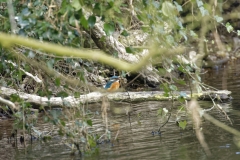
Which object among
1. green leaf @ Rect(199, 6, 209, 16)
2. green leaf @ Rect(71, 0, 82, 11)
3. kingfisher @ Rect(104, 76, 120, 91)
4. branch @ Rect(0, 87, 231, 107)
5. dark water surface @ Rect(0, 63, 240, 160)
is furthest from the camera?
kingfisher @ Rect(104, 76, 120, 91)

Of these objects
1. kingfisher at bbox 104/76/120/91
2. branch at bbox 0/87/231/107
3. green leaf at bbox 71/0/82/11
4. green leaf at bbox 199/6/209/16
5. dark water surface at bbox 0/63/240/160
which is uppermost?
kingfisher at bbox 104/76/120/91

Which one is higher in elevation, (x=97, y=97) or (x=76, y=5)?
(x=76, y=5)

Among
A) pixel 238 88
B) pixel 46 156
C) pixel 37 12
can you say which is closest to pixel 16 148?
pixel 46 156

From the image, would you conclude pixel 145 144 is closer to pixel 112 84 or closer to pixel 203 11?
pixel 203 11

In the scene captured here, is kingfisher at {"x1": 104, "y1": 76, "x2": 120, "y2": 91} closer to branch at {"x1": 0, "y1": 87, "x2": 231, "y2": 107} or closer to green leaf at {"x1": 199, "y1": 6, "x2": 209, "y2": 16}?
branch at {"x1": 0, "y1": 87, "x2": 231, "y2": 107}

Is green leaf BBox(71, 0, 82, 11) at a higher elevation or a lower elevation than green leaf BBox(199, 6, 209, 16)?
lower

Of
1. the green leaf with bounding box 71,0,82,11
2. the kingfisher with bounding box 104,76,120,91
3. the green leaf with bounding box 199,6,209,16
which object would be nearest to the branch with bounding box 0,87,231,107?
the kingfisher with bounding box 104,76,120,91

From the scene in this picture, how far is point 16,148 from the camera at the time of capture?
257 inches

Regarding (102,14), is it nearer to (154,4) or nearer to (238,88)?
(154,4)

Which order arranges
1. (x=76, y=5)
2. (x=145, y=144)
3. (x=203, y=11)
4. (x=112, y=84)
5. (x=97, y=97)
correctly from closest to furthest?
(x=76, y=5), (x=203, y=11), (x=145, y=144), (x=97, y=97), (x=112, y=84)

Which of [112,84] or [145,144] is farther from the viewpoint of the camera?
[112,84]

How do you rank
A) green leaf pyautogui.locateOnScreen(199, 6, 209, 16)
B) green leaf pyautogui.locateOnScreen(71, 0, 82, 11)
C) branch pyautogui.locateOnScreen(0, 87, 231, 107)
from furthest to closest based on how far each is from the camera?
1. branch pyautogui.locateOnScreen(0, 87, 231, 107)
2. green leaf pyautogui.locateOnScreen(199, 6, 209, 16)
3. green leaf pyautogui.locateOnScreen(71, 0, 82, 11)

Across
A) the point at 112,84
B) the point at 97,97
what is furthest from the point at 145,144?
the point at 112,84

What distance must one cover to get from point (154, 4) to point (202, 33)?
2.79 feet
